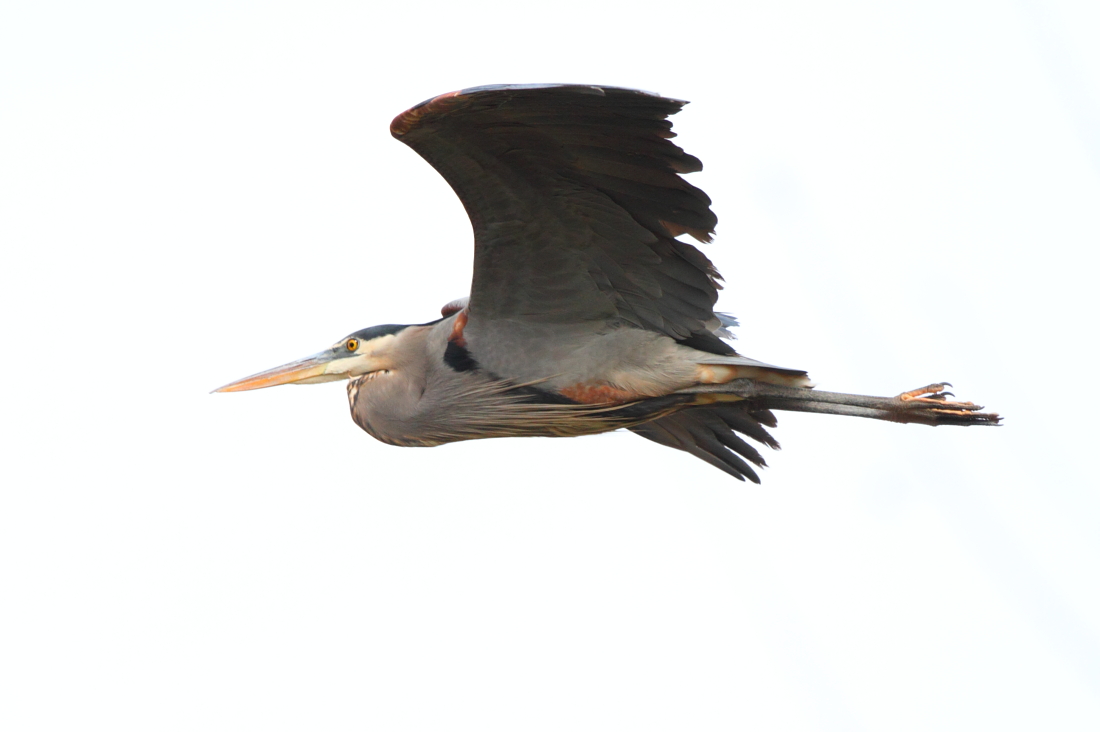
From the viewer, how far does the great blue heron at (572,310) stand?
6.03 m

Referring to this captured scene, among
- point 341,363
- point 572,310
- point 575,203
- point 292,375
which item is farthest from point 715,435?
point 292,375

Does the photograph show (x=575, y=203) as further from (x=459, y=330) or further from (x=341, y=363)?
(x=341, y=363)

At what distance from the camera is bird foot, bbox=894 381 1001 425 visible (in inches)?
263

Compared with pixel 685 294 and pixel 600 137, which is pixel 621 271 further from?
pixel 600 137

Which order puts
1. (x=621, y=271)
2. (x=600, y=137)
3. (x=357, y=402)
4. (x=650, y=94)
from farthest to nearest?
1. (x=357, y=402)
2. (x=621, y=271)
3. (x=600, y=137)
4. (x=650, y=94)

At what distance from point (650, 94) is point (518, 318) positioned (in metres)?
1.59

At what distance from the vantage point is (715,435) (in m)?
7.70

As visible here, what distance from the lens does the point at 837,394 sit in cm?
684

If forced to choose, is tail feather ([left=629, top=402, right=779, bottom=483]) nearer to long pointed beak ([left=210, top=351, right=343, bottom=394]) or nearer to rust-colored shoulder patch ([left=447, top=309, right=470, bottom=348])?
rust-colored shoulder patch ([left=447, top=309, right=470, bottom=348])

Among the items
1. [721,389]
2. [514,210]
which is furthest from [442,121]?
[721,389]

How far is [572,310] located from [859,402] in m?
1.48

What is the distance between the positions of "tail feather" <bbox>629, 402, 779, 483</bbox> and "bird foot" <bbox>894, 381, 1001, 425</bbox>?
890mm

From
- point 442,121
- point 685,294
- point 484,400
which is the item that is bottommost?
point 484,400

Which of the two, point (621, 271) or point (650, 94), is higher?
point (650, 94)
